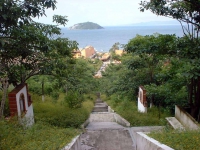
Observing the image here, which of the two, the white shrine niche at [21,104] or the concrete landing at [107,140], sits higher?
the white shrine niche at [21,104]

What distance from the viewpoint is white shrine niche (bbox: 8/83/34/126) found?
23.4 feet

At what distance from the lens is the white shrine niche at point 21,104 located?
23.4 ft

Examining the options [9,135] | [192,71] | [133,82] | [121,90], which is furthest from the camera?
[121,90]

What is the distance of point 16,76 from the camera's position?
28.1 ft

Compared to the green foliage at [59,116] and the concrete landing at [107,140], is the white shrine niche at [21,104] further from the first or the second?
the concrete landing at [107,140]

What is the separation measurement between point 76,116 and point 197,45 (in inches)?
256

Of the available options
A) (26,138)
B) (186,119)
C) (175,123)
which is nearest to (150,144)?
(26,138)

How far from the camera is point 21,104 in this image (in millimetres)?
7848

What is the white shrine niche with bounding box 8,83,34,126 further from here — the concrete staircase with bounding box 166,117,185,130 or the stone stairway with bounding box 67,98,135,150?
the concrete staircase with bounding box 166,117,185,130

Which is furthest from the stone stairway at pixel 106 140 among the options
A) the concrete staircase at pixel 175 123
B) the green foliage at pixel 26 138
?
the concrete staircase at pixel 175 123

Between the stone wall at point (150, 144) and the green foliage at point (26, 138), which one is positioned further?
the green foliage at point (26, 138)

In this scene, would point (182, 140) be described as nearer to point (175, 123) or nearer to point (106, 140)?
point (106, 140)

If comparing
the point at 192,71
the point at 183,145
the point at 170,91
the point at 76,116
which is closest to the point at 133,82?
the point at 170,91

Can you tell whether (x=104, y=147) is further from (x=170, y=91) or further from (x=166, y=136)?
(x=170, y=91)
